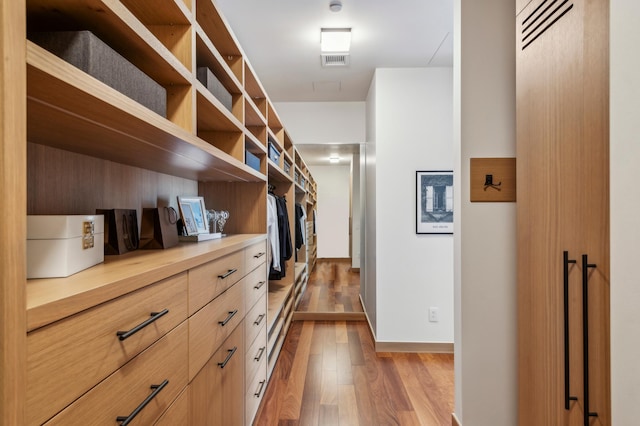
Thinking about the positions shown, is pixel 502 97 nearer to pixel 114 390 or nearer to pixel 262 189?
pixel 262 189

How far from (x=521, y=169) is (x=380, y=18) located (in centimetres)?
163

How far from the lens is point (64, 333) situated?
0.59 meters

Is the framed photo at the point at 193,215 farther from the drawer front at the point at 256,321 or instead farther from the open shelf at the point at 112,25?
the open shelf at the point at 112,25

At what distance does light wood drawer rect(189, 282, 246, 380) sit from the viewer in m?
1.13

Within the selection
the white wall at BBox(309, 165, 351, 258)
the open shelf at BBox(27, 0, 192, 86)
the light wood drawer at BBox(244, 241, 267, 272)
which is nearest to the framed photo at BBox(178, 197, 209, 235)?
the light wood drawer at BBox(244, 241, 267, 272)

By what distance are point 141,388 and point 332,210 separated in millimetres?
8144

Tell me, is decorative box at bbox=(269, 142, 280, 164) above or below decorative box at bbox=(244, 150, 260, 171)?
above

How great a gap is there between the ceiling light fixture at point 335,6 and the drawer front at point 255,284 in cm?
172

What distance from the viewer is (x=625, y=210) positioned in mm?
766

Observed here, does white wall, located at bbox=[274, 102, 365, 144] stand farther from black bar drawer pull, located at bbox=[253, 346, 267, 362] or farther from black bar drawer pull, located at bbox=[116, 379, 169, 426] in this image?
black bar drawer pull, located at bbox=[116, 379, 169, 426]

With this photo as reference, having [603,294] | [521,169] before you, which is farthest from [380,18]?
[603,294]

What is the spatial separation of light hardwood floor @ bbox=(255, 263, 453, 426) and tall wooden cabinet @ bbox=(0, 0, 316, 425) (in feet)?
1.36

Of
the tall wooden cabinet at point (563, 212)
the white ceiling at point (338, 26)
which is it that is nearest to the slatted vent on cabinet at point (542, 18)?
the tall wooden cabinet at point (563, 212)

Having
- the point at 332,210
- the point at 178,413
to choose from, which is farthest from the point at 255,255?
the point at 332,210
